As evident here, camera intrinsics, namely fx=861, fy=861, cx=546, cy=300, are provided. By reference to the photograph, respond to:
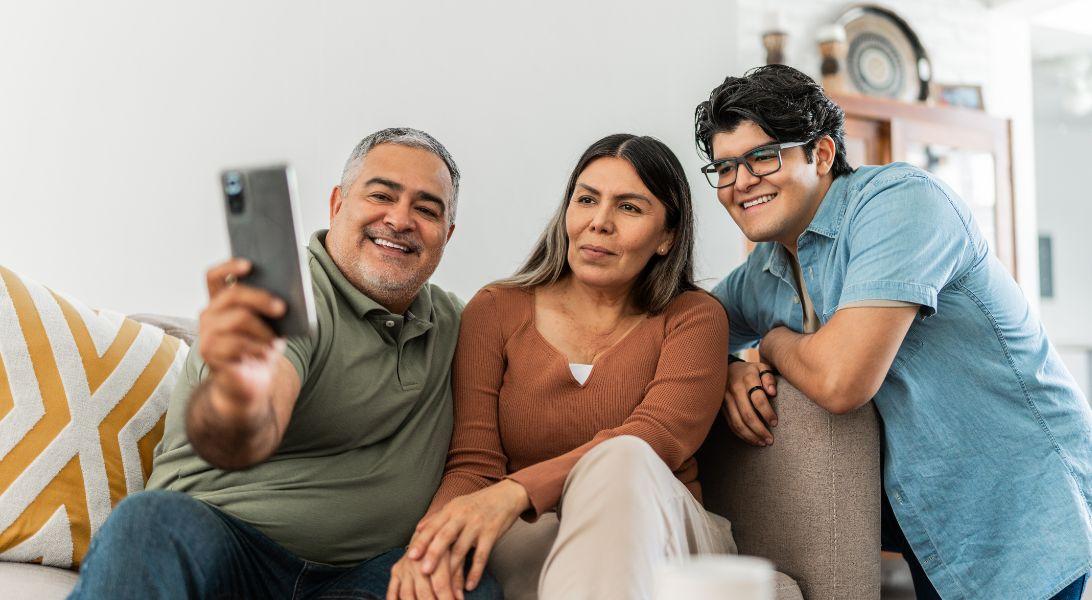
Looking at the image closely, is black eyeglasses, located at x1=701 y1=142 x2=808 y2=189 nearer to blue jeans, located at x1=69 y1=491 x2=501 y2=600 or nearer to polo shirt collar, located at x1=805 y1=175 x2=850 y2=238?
polo shirt collar, located at x1=805 y1=175 x2=850 y2=238

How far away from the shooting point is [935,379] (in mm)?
1450

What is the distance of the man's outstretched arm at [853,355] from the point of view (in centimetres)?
133

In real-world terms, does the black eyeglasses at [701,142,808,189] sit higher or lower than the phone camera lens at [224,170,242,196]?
lower

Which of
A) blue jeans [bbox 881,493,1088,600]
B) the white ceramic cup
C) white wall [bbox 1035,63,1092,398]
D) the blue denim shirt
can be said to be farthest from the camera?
white wall [bbox 1035,63,1092,398]

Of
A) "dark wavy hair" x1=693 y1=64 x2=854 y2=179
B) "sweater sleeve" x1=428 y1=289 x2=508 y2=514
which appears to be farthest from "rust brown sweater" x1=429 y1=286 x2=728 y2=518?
"dark wavy hair" x1=693 y1=64 x2=854 y2=179

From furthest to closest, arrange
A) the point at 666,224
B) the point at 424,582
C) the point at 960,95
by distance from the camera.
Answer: the point at 960,95
the point at 666,224
the point at 424,582

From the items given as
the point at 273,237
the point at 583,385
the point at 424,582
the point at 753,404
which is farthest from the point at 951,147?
the point at 273,237

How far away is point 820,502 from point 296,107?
1.98 m

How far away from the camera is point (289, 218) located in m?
0.93

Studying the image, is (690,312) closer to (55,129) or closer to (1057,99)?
(55,129)

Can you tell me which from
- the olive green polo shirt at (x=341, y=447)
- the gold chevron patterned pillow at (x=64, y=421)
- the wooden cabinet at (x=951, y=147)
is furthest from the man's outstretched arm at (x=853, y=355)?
the wooden cabinet at (x=951, y=147)

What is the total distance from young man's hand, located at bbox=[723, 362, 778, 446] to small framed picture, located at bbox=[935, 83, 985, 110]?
11.8 feet

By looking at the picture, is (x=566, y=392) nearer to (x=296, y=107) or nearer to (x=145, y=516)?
(x=145, y=516)

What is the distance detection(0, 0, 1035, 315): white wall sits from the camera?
2.35 m
